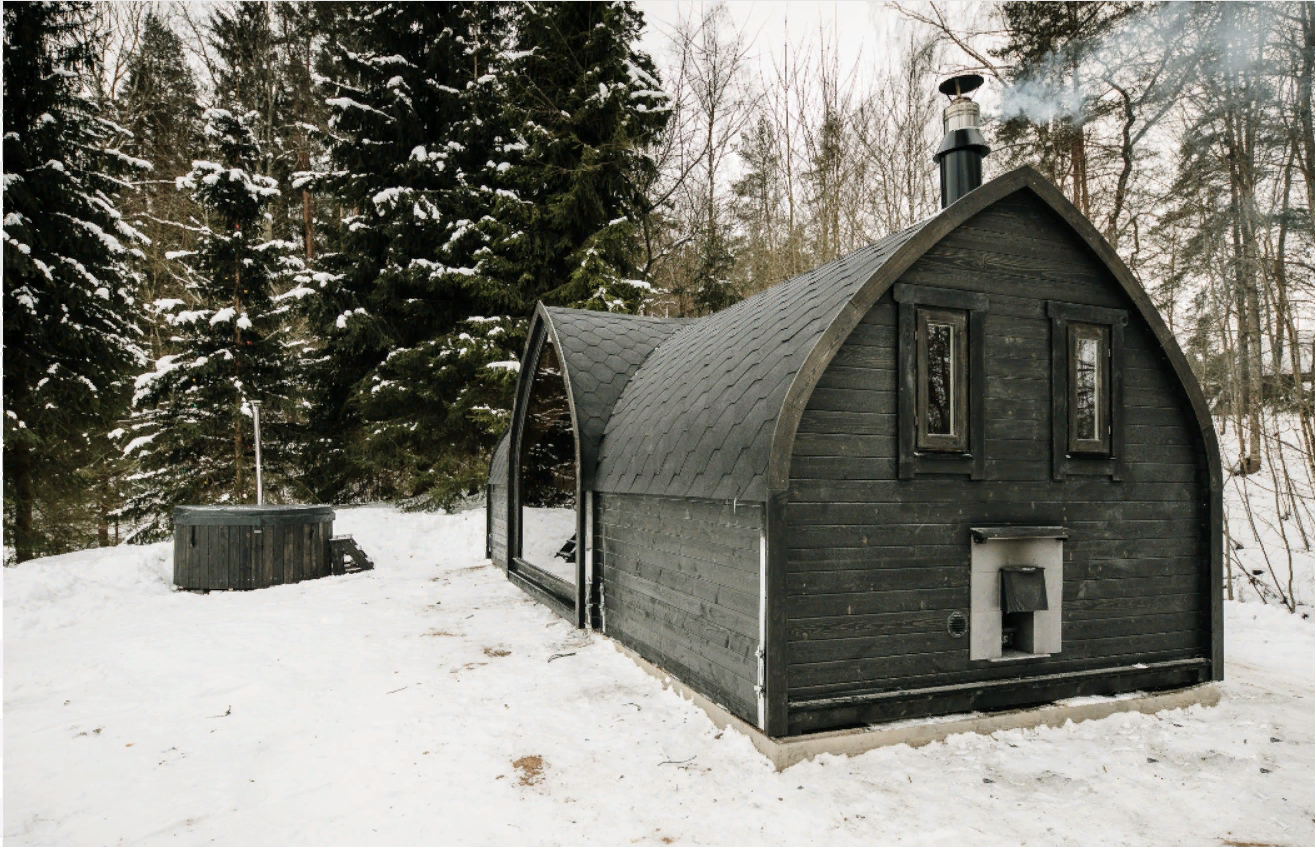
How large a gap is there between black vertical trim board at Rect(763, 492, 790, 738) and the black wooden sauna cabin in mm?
15

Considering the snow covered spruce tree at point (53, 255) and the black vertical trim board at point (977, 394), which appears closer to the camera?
the black vertical trim board at point (977, 394)

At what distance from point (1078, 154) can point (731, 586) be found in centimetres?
1210

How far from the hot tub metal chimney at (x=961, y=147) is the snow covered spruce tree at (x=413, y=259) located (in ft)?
33.3

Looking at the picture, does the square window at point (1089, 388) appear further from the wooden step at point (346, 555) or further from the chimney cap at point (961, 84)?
the wooden step at point (346, 555)

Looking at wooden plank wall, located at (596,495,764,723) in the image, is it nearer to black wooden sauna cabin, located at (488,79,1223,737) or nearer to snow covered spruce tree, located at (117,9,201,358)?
black wooden sauna cabin, located at (488,79,1223,737)

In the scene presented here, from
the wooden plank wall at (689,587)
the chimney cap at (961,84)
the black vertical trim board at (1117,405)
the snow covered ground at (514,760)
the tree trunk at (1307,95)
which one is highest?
the tree trunk at (1307,95)

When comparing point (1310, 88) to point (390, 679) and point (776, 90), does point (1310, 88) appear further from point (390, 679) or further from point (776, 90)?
point (390, 679)

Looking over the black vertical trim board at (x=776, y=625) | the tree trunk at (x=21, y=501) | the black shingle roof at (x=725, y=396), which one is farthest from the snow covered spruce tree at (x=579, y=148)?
the black vertical trim board at (x=776, y=625)

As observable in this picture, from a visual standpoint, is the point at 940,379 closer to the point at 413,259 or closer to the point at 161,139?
the point at 413,259

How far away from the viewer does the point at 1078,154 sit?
42.4 ft

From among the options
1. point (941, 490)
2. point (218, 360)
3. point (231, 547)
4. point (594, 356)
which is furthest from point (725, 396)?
point (218, 360)

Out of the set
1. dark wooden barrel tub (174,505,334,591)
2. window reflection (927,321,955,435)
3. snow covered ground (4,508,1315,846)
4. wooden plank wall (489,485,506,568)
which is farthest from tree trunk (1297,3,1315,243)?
dark wooden barrel tub (174,505,334,591)

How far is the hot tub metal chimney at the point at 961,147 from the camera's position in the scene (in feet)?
21.2

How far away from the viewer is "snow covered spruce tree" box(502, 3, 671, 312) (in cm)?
1476
